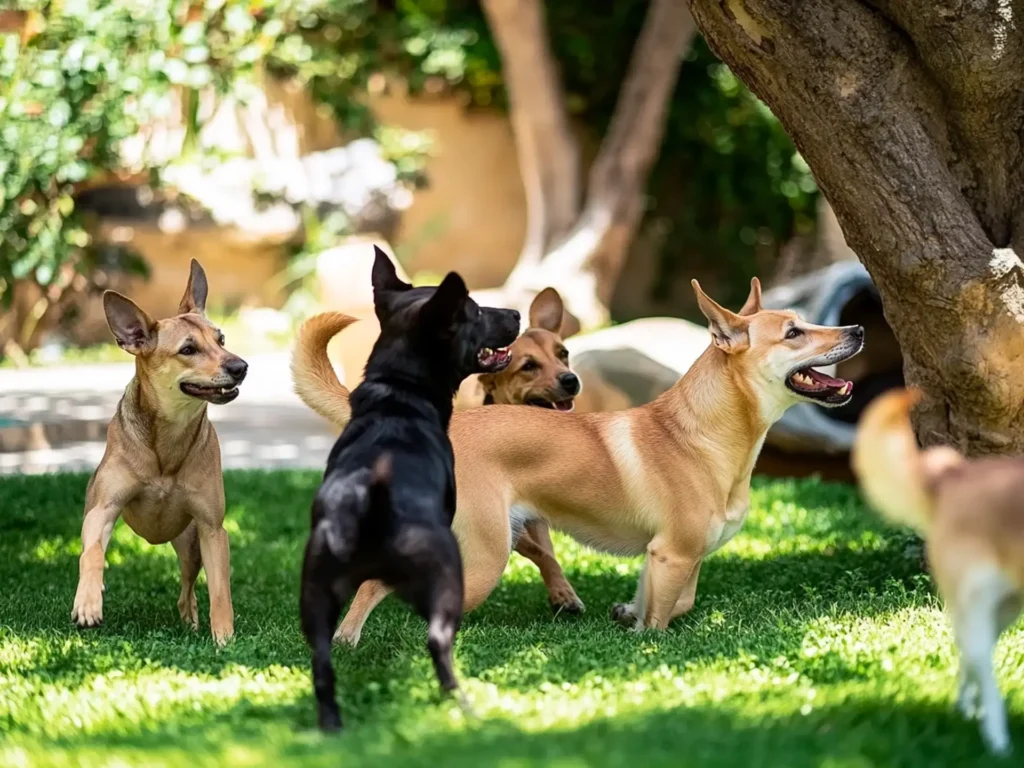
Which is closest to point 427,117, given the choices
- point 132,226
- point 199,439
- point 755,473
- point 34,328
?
point 132,226

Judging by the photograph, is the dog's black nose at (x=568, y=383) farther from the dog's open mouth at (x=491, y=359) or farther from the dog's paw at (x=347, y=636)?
the dog's paw at (x=347, y=636)

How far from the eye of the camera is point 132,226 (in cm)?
1658

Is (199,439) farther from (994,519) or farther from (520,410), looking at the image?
(994,519)

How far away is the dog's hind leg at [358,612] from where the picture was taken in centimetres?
530

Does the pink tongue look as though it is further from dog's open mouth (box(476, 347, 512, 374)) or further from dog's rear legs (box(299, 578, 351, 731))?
dog's rear legs (box(299, 578, 351, 731))

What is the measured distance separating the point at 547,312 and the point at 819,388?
2.05 meters

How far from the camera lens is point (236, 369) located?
19.2 ft

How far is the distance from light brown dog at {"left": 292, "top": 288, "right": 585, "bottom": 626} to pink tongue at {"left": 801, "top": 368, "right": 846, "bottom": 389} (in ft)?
4.20

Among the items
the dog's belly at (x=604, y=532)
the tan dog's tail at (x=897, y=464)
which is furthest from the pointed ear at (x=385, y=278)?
the tan dog's tail at (x=897, y=464)

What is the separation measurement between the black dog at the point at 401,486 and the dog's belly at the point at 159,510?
1.37 meters

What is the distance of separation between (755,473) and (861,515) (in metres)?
2.23

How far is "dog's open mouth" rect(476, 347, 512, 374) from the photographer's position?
16.5 ft

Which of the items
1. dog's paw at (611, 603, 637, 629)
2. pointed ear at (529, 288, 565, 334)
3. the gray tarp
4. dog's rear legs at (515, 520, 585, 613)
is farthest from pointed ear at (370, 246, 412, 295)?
the gray tarp

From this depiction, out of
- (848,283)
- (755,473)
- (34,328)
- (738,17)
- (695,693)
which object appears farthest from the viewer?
(34,328)
